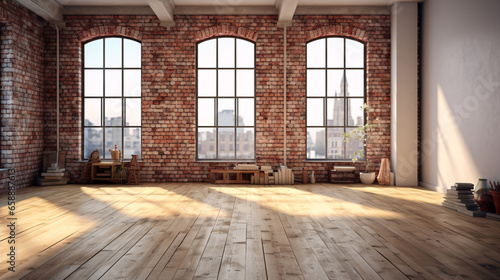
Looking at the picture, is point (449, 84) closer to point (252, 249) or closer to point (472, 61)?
point (472, 61)

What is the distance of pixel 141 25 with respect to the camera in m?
8.00

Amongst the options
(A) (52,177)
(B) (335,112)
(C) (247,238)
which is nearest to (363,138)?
(B) (335,112)

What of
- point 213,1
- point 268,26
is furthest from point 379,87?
point 213,1

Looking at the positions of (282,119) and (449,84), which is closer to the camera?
(449,84)

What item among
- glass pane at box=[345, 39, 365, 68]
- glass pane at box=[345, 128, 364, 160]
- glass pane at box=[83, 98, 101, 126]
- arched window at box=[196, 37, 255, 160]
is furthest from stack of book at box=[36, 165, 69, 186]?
glass pane at box=[345, 39, 365, 68]

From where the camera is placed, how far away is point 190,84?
803 centimetres

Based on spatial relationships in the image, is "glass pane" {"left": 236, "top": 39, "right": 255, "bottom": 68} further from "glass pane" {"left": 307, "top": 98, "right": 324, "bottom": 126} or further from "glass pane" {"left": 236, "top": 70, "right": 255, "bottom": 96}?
"glass pane" {"left": 307, "top": 98, "right": 324, "bottom": 126}

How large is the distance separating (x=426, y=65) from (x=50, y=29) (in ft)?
27.2

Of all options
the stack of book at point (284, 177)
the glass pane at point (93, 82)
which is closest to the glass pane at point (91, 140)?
the glass pane at point (93, 82)

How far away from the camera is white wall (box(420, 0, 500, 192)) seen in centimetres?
524

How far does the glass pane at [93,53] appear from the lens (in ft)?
27.0

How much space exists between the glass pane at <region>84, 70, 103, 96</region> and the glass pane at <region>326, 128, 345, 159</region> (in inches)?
215

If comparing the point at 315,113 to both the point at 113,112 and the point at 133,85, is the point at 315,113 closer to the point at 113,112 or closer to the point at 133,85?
the point at 133,85

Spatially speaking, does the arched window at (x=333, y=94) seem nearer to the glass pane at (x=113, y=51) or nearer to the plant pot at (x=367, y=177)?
the plant pot at (x=367, y=177)
